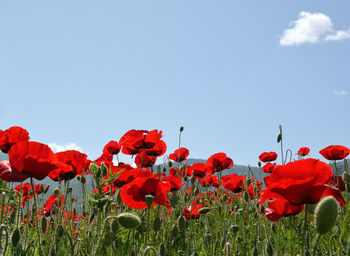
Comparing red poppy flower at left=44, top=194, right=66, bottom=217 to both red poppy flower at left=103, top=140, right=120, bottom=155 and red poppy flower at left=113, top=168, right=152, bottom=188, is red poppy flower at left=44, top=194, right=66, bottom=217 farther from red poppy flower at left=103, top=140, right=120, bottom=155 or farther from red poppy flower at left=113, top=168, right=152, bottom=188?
red poppy flower at left=113, top=168, right=152, bottom=188

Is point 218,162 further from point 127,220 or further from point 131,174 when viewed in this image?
point 127,220

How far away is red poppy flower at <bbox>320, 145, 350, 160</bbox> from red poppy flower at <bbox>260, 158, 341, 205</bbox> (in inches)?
112

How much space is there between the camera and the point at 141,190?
2242 mm

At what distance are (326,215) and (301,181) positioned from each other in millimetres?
257

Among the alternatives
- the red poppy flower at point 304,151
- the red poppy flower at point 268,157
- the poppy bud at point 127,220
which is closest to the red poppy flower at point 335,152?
the red poppy flower at point 268,157

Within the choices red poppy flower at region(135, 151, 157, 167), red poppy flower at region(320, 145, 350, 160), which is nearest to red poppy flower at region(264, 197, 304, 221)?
red poppy flower at region(135, 151, 157, 167)

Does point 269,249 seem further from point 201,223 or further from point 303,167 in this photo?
point 201,223

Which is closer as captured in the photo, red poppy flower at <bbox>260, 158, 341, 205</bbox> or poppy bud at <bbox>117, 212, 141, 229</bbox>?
red poppy flower at <bbox>260, 158, 341, 205</bbox>

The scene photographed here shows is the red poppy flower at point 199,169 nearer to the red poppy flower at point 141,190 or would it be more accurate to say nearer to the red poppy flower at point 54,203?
the red poppy flower at point 54,203

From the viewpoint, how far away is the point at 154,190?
7.30ft

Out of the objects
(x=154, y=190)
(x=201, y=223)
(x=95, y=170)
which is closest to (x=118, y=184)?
(x=154, y=190)

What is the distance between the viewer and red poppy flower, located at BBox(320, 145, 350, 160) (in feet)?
13.1

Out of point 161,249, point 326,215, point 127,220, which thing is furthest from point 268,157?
point 326,215

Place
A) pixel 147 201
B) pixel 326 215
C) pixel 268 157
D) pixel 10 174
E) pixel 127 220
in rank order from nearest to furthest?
pixel 326 215 < pixel 127 220 < pixel 147 201 < pixel 10 174 < pixel 268 157
